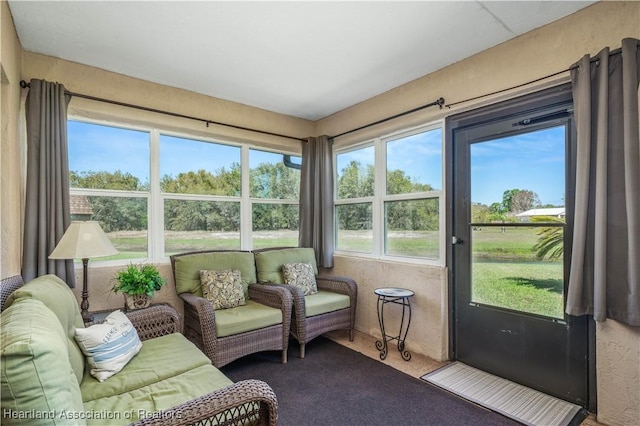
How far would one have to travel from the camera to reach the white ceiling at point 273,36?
6.72 feet

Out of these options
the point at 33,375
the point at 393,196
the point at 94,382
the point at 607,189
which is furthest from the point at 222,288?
the point at 607,189

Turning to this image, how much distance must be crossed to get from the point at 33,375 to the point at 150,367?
3.10ft

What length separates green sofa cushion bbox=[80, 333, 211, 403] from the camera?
1.53 metres

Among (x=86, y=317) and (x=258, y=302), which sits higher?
(x=86, y=317)

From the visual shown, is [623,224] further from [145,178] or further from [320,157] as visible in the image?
[145,178]

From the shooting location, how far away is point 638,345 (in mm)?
1869

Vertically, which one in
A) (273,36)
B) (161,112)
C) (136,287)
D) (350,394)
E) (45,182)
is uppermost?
(273,36)

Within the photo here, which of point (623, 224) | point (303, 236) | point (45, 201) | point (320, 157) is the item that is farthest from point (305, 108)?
point (623, 224)

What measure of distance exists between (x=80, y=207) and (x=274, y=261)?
1819mm

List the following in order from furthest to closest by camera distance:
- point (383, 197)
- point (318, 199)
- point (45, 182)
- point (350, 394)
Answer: point (318, 199) → point (383, 197) → point (45, 182) → point (350, 394)

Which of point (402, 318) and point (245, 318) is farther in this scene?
point (402, 318)

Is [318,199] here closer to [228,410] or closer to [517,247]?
[517,247]

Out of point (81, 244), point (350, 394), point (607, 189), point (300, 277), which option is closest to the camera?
point (607, 189)

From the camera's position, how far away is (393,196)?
3424 millimetres
